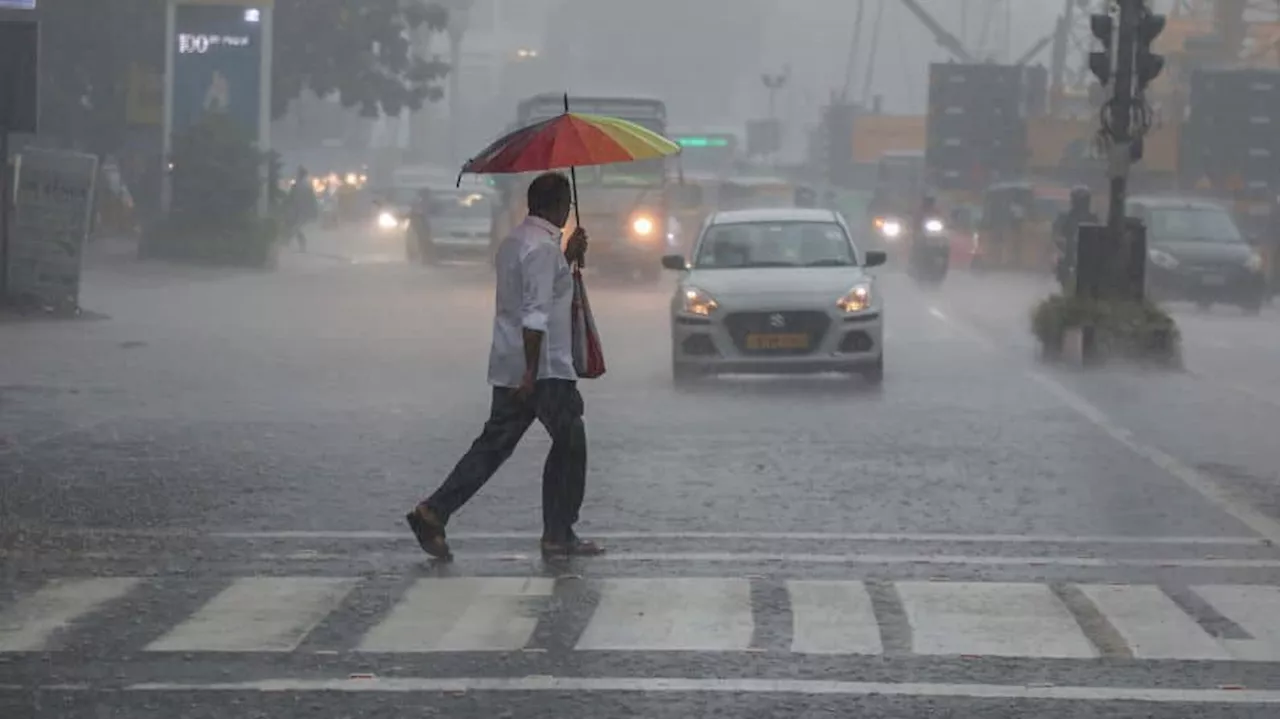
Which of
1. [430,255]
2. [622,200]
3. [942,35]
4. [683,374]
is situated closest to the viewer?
[683,374]

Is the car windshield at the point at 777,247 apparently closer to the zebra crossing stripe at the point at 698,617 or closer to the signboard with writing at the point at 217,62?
the zebra crossing stripe at the point at 698,617

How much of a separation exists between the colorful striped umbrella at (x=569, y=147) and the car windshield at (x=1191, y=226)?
26690mm

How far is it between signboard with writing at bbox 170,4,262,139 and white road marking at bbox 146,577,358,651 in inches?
1431

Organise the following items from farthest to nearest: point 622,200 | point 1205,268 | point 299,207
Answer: point 299,207 → point 622,200 → point 1205,268

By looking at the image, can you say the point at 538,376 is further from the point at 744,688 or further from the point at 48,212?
the point at 48,212

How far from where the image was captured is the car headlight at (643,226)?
39.8 metres

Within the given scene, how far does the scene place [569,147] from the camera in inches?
398

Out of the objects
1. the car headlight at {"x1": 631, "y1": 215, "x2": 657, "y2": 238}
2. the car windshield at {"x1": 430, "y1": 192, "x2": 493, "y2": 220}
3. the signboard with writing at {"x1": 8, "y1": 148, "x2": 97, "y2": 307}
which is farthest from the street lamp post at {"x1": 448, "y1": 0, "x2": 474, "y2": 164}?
the signboard with writing at {"x1": 8, "y1": 148, "x2": 97, "y2": 307}

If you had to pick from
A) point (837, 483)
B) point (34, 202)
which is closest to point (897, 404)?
point (837, 483)

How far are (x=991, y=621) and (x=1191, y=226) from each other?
29.1m

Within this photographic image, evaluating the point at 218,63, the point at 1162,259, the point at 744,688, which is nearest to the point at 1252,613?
the point at 744,688

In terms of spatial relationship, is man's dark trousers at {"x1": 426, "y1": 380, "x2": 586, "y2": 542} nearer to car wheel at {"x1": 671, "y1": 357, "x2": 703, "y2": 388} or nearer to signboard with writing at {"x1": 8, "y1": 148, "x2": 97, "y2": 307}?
car wheel at {"x1": 671, "y1": 357, "x2": 703, "y2": 388}

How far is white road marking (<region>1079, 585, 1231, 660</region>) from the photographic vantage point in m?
7.91

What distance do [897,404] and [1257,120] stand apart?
3235cm
